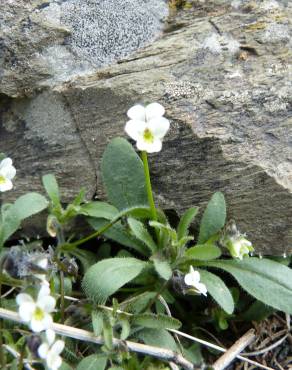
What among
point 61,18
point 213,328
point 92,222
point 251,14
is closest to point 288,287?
point 213,328

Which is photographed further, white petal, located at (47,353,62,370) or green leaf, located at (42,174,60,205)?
green leaf, located at (42,174,60,205)

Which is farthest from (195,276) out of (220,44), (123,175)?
(220,44)

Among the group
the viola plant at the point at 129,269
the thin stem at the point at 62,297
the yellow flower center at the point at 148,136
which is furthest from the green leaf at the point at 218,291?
the yellow flower center at the point at 148,136

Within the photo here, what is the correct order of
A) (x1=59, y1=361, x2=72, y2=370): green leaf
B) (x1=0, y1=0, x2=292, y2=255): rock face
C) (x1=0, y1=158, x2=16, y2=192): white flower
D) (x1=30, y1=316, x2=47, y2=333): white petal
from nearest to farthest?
(x1=30, y1=316, x2=47, y2=333): white petal → (x1=59, y1=361, x2=72, y2=370): green leaf → (x1=0, y1=158, x2=16, y2=192): white flower → (x1=0, y1=0, x2=292, y2=255): rock face

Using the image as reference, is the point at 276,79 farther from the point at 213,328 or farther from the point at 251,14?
the point at 213,328

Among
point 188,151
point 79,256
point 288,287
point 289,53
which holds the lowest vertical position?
point 288,287

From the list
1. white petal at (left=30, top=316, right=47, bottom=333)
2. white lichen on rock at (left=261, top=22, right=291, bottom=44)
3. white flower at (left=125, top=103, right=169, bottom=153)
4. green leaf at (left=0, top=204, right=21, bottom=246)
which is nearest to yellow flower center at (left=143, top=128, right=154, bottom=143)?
white flower at (left=125, top=103, right=169, bottom=153)

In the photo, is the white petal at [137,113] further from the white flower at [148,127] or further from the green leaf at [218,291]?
the green leaf at [218,291]

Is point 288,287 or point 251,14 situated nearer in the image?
point 288,287

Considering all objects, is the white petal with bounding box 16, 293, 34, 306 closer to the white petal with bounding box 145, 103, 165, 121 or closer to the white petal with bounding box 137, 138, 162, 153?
the white petal with bounding box 137, 138, 162, 153
